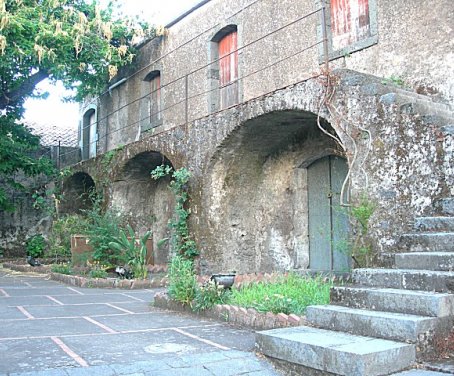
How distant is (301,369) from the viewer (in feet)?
11.1

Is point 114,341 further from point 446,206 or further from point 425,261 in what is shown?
point 446,206

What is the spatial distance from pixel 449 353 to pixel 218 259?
587cm

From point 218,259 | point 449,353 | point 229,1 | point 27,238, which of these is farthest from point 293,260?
point 27,238

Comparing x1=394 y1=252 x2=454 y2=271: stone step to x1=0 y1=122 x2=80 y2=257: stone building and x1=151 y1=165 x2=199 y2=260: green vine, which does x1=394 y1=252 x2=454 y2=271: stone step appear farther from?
x1=0 y1=122 x2=80 y2=257: stone building

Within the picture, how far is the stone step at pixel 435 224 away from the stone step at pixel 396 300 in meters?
1.02

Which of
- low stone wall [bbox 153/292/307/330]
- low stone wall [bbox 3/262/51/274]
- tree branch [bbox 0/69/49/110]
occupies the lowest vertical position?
low stone wall [bbox 153/292/307/330]

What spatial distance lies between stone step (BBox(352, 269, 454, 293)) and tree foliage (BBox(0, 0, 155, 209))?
9660 mm

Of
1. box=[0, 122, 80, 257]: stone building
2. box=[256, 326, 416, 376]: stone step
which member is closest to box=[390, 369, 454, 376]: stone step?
box=[256, 326, 416, 376]: stone step

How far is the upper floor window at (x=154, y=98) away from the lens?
12.7m

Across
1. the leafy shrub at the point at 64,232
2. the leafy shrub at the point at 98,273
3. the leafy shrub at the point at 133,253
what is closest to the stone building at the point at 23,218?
the leafy shrub at the point at 64,232

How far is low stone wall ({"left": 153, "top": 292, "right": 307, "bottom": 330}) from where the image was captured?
452 cm

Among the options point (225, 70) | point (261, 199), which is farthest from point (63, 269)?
point (225, 70)

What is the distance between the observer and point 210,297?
5656 mm

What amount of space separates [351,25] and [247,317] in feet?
16.7
